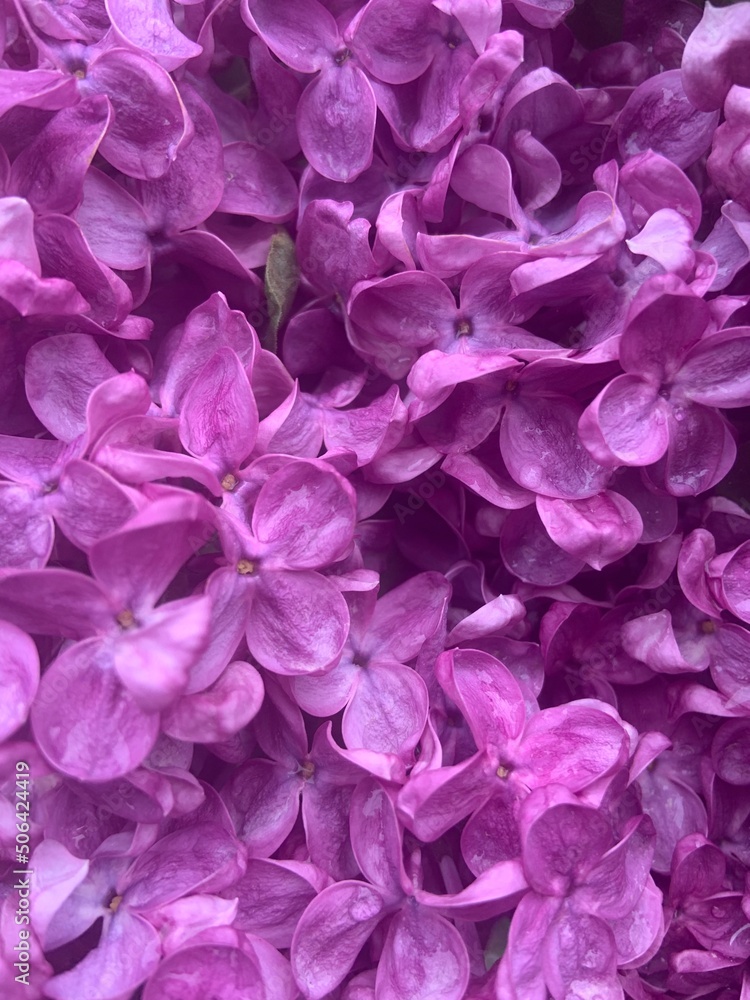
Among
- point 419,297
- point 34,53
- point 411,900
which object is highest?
point 34,53

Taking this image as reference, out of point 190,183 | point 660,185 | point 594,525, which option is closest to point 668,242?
point 660,185

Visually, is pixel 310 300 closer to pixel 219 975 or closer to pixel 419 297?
pixel 419 297

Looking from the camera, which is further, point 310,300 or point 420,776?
point 310,300

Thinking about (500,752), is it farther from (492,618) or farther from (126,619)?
(126,619)

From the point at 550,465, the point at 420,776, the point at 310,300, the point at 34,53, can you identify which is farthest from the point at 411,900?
the point at 34,53

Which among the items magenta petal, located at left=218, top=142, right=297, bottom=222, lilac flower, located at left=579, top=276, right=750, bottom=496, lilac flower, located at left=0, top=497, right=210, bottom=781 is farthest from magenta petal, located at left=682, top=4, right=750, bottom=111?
lilac flower, located at left=0, top=497, right=210, bottom=781

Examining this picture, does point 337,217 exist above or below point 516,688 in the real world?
above
